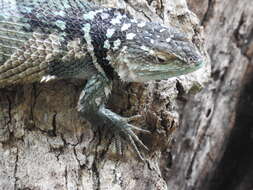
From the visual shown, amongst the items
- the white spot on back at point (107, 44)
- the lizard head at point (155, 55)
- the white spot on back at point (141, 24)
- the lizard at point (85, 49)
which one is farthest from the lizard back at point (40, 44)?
the white spot on back at point (141, 24)

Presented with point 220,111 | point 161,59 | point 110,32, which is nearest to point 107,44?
point 110,32

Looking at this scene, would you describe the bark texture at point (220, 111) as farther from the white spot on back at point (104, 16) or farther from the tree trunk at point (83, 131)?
the white spot on back at point (104, 16)

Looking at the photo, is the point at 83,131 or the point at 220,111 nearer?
the point at 83,131

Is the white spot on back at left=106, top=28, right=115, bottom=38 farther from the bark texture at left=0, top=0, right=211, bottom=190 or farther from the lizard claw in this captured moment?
the lizard claw

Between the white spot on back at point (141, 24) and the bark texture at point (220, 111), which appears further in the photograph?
the bark texture at point (220, 111)

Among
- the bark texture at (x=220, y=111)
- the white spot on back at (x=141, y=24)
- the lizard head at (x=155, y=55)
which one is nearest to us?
the lizard head at (x=155, y=55)

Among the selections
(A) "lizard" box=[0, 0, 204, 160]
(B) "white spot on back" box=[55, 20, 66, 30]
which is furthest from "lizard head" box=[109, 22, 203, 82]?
(B) "white spot on back" box=[55, 20, 66, 30]

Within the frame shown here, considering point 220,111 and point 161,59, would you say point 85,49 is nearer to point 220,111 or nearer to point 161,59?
point 161,59
